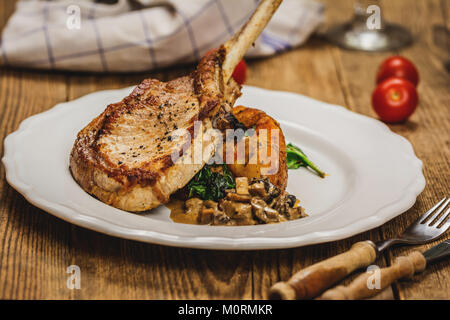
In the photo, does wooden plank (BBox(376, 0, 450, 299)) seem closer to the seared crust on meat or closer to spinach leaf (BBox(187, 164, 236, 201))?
spinach leaf (BBox(187, 164, 236, 201))

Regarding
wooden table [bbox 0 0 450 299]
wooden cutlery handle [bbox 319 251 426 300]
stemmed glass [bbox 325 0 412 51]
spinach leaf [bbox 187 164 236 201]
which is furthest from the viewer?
stemmed glass [bbox 325 0 412 51]

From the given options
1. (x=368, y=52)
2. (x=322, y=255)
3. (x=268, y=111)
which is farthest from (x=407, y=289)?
(x=368, y=52)

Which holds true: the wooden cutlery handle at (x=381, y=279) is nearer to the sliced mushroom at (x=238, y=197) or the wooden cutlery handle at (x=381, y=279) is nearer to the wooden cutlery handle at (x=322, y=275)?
the wooden cutlery handle at (x=322, y=275)

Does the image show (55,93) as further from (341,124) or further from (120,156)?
(341,124)

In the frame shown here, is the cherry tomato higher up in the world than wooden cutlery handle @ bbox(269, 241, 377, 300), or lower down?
lower down

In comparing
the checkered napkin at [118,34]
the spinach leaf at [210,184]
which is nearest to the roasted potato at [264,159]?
the spinach leaf at [210,184]

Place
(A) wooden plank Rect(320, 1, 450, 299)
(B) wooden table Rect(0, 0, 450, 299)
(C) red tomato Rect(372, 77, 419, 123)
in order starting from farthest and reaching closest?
1. (C) red tomato Rect(372, 77, 419, 123)
2. (A) wooden plank Rect(320, 1, 450, 299)
3. (B) wooden table Rect(0, 0, 450, 299)

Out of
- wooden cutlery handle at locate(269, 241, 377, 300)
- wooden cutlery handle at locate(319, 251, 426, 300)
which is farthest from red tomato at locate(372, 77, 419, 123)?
wooden cutlery handle at locate(269, 241, 377, 300)
